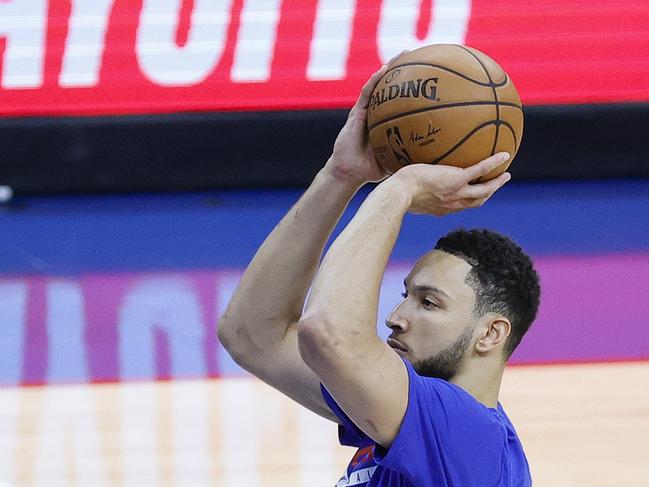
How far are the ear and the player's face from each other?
0.09ft

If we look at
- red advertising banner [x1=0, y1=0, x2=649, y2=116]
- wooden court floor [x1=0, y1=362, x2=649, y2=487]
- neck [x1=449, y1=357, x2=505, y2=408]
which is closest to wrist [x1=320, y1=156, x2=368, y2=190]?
neck [x1=449, y1=357, x2=505, y2=408]

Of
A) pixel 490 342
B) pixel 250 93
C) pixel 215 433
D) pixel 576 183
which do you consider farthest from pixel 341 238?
pixel 576 183

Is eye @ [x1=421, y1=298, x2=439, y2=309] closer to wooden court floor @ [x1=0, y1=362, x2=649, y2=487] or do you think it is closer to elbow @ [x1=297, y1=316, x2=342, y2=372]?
elbow @ [x1=297, y1=316, x2=342, y2=372]

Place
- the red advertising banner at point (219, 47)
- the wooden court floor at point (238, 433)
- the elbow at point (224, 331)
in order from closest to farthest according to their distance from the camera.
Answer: the elbow at point (224, 331) < the wooden court floor at point (238, 433) < the red advertising banner at point (219, 47)

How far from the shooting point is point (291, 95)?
31.0 feet

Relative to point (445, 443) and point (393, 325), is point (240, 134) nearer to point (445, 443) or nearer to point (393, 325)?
point (393, 325)

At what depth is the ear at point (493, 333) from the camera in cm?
261

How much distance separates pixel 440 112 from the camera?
9.09 ft

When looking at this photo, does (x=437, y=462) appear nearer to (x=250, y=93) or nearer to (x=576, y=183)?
(x=250, y=93)

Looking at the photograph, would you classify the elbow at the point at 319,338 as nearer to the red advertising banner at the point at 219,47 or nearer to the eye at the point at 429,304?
the eye at the point at 429,304

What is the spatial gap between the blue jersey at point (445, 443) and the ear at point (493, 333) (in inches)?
5.9

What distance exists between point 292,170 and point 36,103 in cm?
209

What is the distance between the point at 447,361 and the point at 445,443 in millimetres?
261

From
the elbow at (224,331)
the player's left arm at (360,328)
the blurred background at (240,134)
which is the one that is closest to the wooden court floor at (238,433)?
the blurred background at (240,134)
